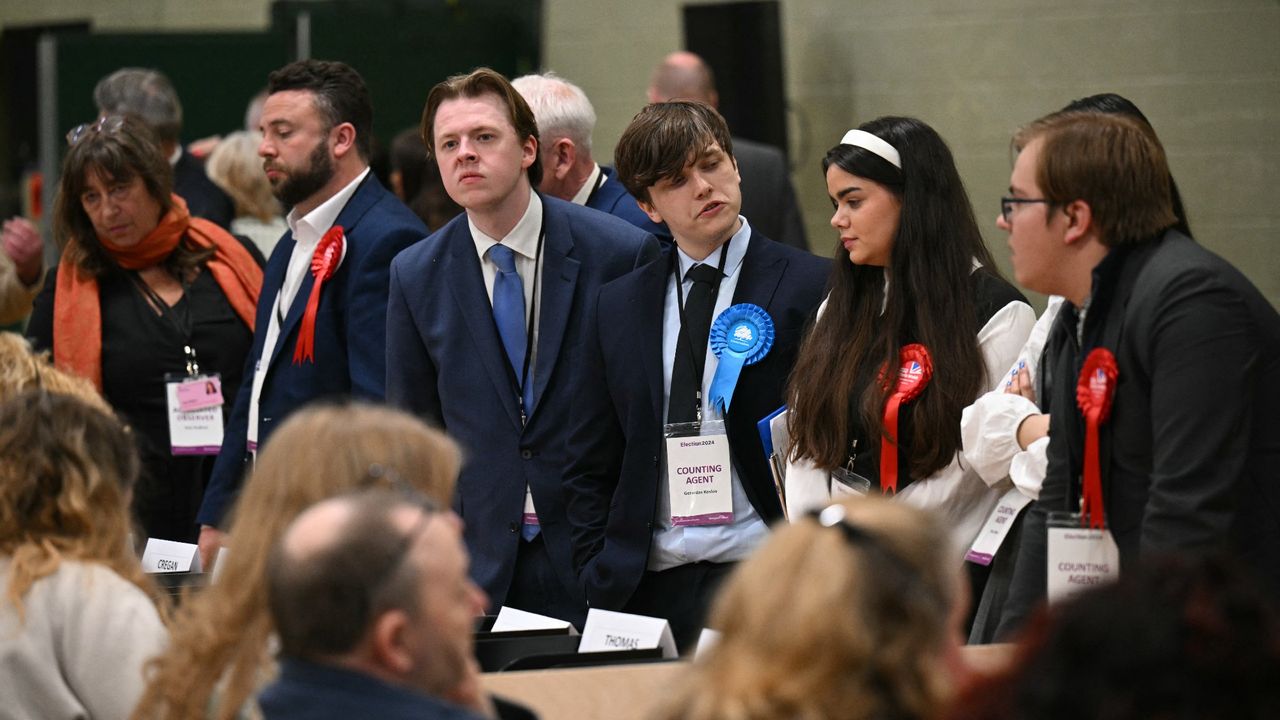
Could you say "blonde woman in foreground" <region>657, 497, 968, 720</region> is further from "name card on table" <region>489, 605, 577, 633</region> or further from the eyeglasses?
the eyeglasses

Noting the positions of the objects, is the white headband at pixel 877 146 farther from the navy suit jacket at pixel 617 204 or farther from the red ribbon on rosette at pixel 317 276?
the red ribbon on rosette at pixel 317 276

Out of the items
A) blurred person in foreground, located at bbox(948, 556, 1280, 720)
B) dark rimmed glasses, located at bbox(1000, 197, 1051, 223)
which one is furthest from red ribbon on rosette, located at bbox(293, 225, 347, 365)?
blurred person in foreground, located at bbox(948, 556, 1280, 720)

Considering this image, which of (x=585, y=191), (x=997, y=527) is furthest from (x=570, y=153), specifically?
(x=997, y=527)

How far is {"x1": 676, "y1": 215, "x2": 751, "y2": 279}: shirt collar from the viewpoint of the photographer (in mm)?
3209

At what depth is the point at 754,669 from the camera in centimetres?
152

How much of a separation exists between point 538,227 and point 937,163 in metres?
0.96

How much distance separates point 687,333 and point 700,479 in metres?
0.30

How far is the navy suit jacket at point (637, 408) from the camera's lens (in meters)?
3.12

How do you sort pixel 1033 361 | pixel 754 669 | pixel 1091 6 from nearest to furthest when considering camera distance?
pixel 754 669, pixel 1033 361, pixel 1091 6

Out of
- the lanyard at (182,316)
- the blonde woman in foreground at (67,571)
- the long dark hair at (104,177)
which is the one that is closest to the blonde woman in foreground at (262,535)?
the blonde woman in foreground at (67,571)

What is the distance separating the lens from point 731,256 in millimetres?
3217

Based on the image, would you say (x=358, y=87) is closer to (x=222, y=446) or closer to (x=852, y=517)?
(x=222, y=446)

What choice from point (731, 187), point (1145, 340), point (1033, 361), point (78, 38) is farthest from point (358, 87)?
point (78, 38)

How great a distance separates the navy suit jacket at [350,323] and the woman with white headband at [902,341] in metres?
1.21
